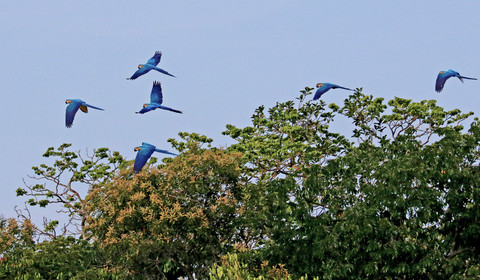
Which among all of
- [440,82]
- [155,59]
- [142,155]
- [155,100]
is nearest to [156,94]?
[155,100]

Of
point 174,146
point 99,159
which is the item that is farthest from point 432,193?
point 99,159

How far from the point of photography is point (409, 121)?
30.8 metres

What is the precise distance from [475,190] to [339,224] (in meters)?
3.42

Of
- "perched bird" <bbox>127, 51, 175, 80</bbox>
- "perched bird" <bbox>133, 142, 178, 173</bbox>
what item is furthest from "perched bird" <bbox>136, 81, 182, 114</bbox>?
"perched bird" <bbox>133, 142, 178, 173</bbox>

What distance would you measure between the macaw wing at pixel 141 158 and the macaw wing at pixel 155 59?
294 cm

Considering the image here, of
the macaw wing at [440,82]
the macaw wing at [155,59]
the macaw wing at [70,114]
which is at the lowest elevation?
the macaw wing at [70,114]

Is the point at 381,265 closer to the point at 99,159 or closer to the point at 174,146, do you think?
the point at 174,146

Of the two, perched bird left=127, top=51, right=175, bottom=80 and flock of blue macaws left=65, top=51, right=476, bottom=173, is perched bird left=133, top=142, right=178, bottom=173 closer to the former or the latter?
flock of blue macaws left=65, top=51, right=476, bottom=173

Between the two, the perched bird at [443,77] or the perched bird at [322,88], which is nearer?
the perched bird at [443,77]

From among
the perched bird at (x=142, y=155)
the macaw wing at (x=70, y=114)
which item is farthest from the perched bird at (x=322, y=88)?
the macaw wing at (x=70, y=114)

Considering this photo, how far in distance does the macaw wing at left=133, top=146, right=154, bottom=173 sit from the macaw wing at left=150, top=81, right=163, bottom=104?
1660 mm

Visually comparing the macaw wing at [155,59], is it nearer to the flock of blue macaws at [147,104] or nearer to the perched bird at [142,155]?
the flock of blue macaws at [147,104]

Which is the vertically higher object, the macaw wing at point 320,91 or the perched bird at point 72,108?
the macaw wing at point 320,91

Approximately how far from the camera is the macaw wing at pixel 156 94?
22.0 metres
